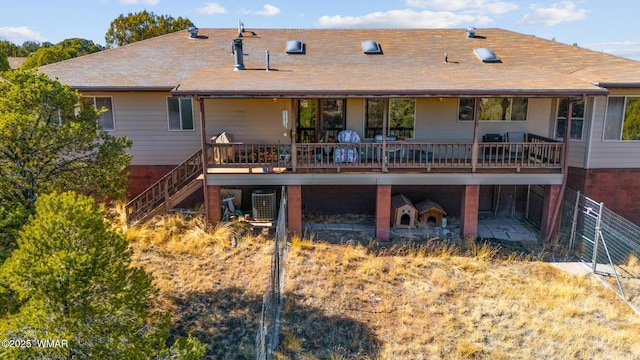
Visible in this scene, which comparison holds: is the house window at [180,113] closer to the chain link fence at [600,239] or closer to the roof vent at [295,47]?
the roof vent at [295,47]

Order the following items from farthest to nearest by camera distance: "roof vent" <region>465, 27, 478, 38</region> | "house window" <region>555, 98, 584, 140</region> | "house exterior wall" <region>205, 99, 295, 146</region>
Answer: "roof vent" <region>465, 27, 478, 38</region> < "house exterior wall" <region>205, 99, 295, 146</region> < "house window" <region>555, 98, 584, 140</region>

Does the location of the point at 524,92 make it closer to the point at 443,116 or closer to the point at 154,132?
the point at 443,116

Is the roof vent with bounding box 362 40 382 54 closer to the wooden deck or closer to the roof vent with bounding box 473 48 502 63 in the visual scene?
the roof vent with bounding box 473 48 502 63

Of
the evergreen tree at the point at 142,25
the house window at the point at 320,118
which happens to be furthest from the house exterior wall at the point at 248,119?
the evergreen tree at the point at 142,25

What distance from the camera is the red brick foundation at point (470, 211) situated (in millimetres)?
11164

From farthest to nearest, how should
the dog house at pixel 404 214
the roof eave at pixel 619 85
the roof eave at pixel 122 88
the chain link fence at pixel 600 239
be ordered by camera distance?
the dog house at pixel 404 214 → the roof eave at pixel 122 88 → the roof eave at pixel 619 85 → the chain link fence at pixel 600 239

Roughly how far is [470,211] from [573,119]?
4.33 meters

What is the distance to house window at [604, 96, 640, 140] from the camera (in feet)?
37.1

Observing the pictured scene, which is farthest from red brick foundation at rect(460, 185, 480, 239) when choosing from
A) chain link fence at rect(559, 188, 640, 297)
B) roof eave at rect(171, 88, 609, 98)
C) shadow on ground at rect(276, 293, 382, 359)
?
shadow on ground at rect(276, 293, 382, 359)

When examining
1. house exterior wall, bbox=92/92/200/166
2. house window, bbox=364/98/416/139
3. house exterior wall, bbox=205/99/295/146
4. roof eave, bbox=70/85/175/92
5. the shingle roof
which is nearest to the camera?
the shingle roof

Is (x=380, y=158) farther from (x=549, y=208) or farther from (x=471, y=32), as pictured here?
(x=471, y=32)

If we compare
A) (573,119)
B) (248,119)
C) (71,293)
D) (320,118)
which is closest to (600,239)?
(573,119)

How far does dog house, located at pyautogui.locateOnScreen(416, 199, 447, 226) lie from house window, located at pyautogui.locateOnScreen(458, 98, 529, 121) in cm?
297

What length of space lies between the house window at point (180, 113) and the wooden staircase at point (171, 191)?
3.85 ft
